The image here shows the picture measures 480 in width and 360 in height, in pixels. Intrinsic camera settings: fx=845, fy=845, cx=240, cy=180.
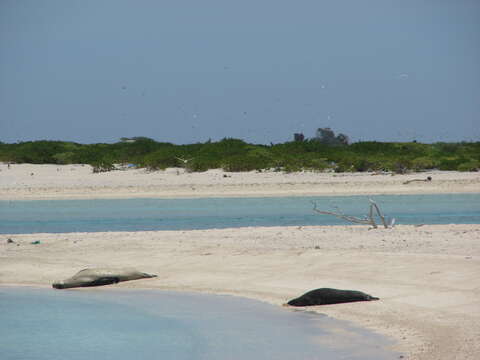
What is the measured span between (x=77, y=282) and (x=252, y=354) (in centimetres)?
523

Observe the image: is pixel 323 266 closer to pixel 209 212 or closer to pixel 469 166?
pixel 209 212

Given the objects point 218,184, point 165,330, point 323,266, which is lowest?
point 165,330

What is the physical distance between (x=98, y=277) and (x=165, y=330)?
345 cm

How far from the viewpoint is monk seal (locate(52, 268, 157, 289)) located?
12.8 metres

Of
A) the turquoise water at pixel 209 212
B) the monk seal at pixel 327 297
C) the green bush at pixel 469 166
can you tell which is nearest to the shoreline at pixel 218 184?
the green bush at pixel 469 166

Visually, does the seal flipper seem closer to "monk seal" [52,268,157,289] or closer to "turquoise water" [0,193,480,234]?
"monk seal" [52,268,157,289]

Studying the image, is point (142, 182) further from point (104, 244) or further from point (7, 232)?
point (104, 244)

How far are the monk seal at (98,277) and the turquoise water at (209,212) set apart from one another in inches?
318

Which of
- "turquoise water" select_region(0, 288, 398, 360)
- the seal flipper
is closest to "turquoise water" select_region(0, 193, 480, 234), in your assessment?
the seal flipper

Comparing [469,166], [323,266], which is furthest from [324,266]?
[469,166]

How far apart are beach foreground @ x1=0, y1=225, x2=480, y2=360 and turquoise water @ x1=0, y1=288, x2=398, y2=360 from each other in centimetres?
54

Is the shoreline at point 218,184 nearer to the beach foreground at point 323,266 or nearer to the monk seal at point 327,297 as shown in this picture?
the beach foreground at point 323,266

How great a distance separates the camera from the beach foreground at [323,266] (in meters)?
9.41

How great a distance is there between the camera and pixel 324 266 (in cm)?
1324
